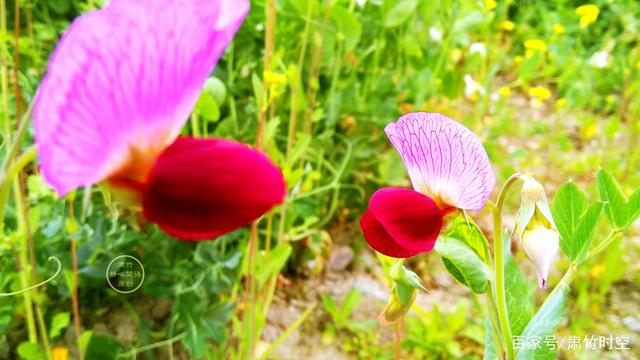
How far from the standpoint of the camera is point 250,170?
302 millimetres

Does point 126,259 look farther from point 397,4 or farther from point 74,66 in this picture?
point 397,4

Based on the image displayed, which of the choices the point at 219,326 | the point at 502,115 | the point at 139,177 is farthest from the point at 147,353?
the point at 502,115

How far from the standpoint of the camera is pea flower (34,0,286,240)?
239 mm

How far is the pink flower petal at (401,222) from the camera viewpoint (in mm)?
397

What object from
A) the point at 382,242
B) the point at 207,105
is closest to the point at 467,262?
the point at 382,242

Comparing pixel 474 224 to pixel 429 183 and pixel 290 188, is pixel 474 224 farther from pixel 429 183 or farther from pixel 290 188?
pixel 290 188

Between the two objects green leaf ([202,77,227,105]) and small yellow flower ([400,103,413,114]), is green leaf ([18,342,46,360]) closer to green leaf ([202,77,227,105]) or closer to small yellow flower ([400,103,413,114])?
green leaf ([202,77,227,105])

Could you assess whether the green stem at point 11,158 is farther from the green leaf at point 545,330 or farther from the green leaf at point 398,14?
the green leaf at point 398,14

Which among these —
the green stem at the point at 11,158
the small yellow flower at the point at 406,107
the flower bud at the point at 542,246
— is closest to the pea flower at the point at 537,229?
the flower bud at the point at 542,246

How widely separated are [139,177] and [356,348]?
85 centimetres

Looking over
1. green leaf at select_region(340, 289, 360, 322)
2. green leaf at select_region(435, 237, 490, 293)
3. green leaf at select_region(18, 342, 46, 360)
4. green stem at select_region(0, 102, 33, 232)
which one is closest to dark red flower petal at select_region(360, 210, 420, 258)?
green leaf at select_region(435, 237, 490, 293)

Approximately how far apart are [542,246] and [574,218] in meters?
0.11

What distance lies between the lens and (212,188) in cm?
30

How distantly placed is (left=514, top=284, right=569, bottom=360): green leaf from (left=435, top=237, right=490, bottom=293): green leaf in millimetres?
69
